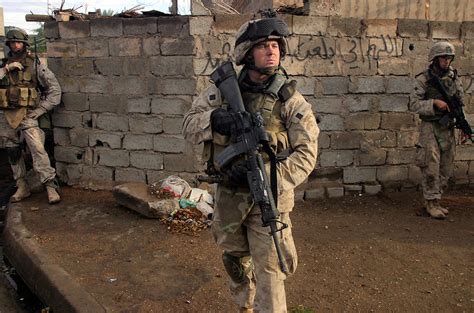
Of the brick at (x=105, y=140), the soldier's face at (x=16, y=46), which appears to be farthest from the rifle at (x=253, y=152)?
the soldier's face at (x=16, y=46)

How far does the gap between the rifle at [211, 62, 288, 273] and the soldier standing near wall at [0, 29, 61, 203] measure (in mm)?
3988

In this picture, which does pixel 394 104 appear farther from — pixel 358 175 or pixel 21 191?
pixel 21 191

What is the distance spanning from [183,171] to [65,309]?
2.61 meters

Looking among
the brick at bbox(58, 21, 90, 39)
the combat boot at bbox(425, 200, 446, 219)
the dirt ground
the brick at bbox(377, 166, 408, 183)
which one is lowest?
the dirt ground

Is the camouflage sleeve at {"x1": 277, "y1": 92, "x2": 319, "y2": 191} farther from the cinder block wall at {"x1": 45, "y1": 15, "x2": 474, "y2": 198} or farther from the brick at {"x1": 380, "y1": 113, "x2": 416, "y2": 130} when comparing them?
the brick at {"x1": 380, "y1": 113, "x2": 416, "y2": 130}

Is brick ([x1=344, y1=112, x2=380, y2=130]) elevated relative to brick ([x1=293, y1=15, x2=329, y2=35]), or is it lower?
lower

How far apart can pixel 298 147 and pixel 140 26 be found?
3813mm

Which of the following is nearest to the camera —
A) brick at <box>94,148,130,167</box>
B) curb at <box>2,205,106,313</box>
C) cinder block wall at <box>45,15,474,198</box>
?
curb at <box>2,205,106,313</box>

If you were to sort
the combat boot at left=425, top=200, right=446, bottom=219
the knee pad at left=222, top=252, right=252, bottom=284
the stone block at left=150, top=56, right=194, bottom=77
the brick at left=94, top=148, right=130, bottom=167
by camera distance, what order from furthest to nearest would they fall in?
the brick at left=94, top=148, right=130, bottom=167, the stone block at left=150, top=56, right=194, bottom=77, the combat boot at left=425, top=200, right=446, bottom=219, the knee pad at left=222, top=252, right=252, bottom=284

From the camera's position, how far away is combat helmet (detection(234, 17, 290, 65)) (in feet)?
8.48

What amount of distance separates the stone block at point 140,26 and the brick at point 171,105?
84 cm

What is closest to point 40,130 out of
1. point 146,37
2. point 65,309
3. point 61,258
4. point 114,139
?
point 114,139

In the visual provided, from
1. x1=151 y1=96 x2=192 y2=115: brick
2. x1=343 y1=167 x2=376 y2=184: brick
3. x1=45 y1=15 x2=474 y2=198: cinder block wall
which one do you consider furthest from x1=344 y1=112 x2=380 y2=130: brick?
x1=151 y1=96 x2=192 y2=115: brick

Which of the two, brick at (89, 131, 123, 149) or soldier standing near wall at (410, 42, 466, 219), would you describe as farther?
brick at (89, 131, 123, 149)
